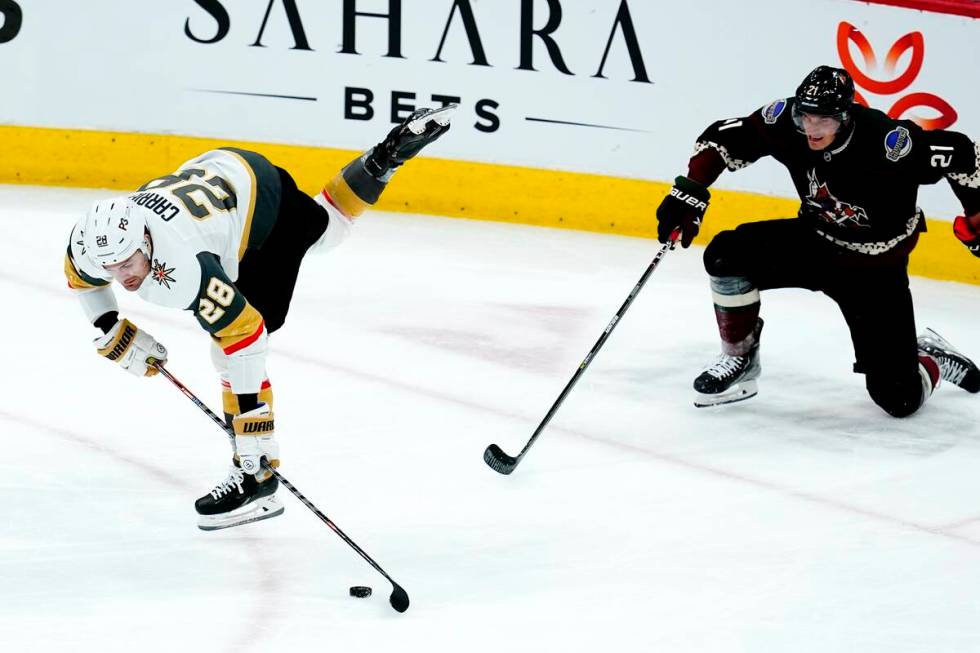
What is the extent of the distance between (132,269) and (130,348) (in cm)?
47

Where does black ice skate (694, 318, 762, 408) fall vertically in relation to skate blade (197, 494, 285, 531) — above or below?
below

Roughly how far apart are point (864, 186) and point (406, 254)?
248 centimetres

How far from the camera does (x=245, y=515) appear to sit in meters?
3.67

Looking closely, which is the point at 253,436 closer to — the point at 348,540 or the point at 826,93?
the point at 348,540

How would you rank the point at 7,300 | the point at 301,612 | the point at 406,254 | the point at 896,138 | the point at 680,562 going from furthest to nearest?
the point at 406,254 < the point at 7,300 < the point at 896,138 < the point at 680,562 < the point at 301,612

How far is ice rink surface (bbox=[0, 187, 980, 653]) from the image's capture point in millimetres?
3291

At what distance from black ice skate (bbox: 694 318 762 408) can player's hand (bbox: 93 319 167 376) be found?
6.17ft

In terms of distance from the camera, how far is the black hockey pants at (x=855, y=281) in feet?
15.0

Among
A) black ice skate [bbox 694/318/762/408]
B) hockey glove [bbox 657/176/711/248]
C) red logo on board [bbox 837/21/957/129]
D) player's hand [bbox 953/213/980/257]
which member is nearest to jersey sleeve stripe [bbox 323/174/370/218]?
hockey glove [bbox 657/176/711/248]

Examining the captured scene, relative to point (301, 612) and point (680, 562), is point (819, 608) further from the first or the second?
point (301, 612)

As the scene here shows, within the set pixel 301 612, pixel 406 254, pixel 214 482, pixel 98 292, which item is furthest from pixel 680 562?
pixel 406 254

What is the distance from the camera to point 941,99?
589 centimetres

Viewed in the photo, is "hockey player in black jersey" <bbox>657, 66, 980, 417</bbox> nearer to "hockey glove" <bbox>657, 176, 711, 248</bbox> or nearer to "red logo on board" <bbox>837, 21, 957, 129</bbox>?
"hockey glove" <bbox>657, 176, 711, 248</bbox>

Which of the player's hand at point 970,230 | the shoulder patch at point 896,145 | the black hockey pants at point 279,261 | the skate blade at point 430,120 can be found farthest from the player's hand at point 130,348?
the player's hand at point 970,230
